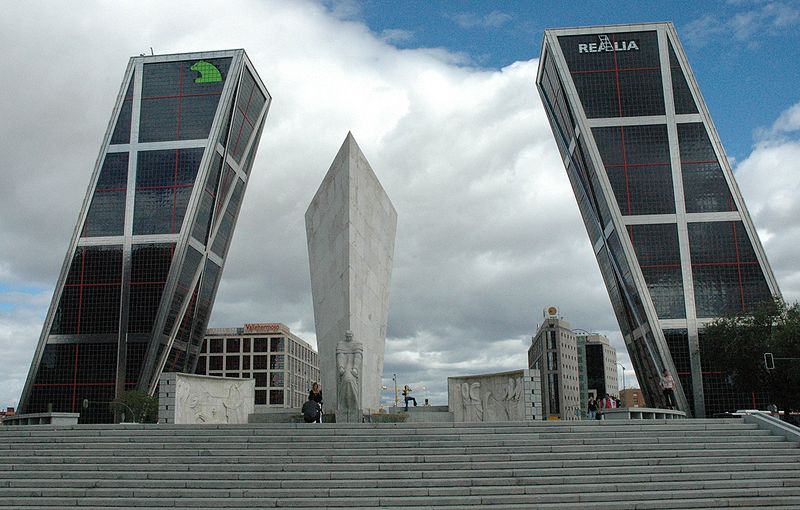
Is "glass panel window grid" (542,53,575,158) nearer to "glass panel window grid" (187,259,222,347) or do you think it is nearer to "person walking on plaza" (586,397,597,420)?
"glass panel window grid" (187,259,222,347)

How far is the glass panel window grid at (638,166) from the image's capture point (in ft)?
154

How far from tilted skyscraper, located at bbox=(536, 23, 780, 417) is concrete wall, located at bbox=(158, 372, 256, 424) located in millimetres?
26794

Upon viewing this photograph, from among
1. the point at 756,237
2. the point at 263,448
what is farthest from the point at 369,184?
the point at 756,237

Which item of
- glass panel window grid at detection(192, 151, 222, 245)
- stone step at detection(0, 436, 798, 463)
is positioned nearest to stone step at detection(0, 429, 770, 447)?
stone step at detection(0, 436, 798, 463)

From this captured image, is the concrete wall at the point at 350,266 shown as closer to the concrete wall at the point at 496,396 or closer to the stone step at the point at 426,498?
the concrete wall at the point at 496,396

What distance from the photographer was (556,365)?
11325 cm

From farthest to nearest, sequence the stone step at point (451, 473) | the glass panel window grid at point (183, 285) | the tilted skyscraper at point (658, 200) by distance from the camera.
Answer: the glass panel window grid at point (183, 285), the tilted skyscraper at point (658, 200), the stone step at point (451, 473)

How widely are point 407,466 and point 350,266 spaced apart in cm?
1072

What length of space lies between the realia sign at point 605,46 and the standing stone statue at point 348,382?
35.6 meters

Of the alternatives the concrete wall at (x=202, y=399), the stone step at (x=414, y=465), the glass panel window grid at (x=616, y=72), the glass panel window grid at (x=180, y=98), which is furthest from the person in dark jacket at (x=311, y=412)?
the glass panel window grid at (x=180, y=98)

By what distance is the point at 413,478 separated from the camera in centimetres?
1460

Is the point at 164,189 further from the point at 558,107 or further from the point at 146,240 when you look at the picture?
the point at 558,107

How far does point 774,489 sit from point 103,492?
1242cm

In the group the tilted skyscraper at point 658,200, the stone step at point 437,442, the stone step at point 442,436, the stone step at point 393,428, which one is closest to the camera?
the stone step at point 437,442
